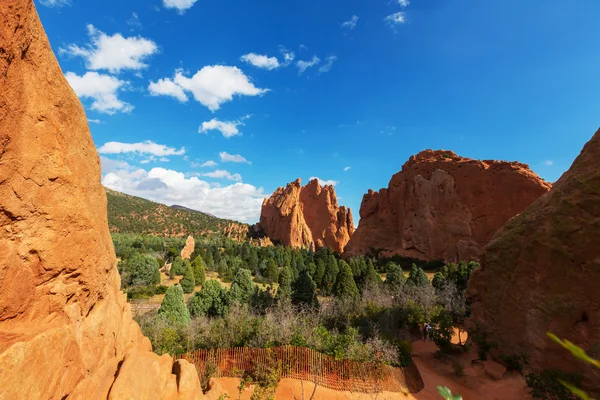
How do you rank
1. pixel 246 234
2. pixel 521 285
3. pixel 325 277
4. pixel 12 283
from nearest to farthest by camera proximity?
pixel 12 283, pixel 521 285, pixel 325 277, pixel 246 234

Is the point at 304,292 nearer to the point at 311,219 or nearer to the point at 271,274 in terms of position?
the point at 271,274

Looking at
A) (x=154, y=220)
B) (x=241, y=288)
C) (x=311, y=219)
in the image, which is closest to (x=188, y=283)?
(x=241, y=288)

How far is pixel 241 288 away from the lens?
27766 millimetres

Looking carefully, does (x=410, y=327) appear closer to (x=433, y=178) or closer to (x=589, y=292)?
(x=589, y=292)

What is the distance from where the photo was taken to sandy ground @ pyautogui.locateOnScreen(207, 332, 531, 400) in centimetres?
1055

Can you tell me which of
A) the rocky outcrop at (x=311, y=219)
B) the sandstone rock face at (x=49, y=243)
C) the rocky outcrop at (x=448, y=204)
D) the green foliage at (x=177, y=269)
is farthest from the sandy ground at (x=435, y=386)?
the rocky outcrop at (x=311, y=219)

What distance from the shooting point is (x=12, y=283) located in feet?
13.9

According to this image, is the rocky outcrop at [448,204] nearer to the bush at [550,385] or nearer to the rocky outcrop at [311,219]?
the rocky outcrop at [311,219]

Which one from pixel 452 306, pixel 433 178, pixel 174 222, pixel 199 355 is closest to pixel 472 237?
pixel 433 178

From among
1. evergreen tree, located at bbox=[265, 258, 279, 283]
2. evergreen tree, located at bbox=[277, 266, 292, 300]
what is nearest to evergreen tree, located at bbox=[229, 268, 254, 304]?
evergreen tree, located at bbox=[277, 266, 292, 300]

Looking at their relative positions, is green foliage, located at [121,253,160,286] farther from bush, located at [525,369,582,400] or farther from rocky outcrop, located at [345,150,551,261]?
rocky outcrop, located at [345,150,551,261]

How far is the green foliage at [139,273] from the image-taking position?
36.1 m

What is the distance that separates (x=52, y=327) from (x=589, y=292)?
15.9 metres

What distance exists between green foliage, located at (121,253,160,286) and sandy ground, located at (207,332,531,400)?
29.8m
